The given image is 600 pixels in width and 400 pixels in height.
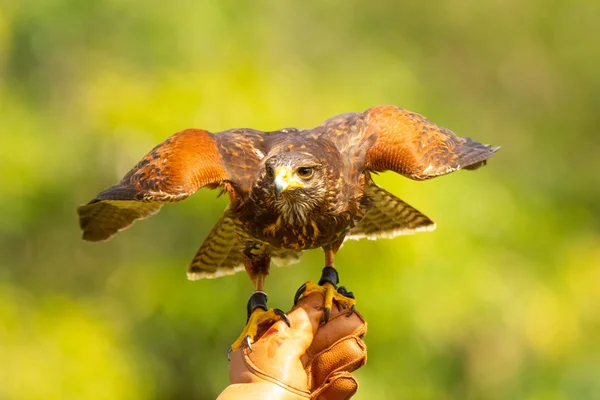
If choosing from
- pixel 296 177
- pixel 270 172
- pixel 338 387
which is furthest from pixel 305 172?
pixel 338 387

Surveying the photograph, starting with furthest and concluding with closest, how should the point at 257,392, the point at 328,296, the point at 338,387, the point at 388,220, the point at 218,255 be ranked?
the point at 388,220 → the point at 218,255 → the point at 328,296 → the point at 338,387 → the point at 257,392

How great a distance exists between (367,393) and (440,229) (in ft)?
7.39

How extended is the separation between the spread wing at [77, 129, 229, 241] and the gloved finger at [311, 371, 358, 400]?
1.35 meters

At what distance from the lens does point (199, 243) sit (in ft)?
39.3

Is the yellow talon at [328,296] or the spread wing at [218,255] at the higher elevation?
the spread wing at [218,255]

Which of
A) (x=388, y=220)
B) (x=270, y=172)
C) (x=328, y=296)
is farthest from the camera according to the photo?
(x=388, y=220)

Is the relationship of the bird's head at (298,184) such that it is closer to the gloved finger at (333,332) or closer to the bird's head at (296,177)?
the bird's head at (296,177)

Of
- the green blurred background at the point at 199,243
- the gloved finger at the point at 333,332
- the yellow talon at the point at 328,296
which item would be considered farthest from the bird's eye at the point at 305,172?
the green blurred background at the point at 199,243

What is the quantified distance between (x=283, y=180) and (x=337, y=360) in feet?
3.52

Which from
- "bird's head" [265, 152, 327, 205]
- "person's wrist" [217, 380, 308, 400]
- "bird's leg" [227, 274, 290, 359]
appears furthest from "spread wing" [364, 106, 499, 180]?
"person's wrist" [217, 380, 308, 400]

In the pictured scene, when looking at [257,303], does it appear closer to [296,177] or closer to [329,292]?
[329,292]

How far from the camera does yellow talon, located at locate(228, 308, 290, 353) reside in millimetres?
5910

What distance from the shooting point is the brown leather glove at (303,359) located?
5500 mm

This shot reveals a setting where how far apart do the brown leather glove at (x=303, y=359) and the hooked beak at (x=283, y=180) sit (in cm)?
76
